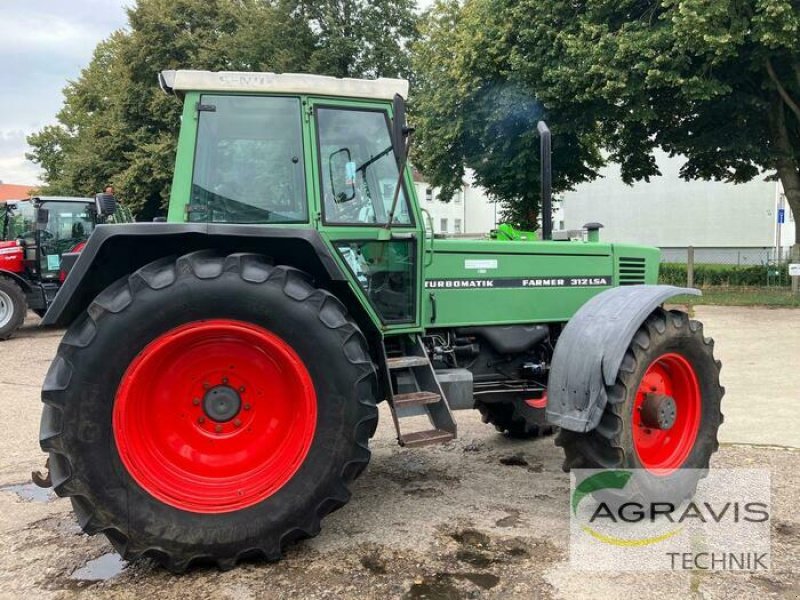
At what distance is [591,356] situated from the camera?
3637mm

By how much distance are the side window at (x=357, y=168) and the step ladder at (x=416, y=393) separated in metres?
0.78

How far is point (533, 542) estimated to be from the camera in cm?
348

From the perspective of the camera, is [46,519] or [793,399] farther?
[793,399]

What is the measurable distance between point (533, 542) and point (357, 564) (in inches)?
37.0

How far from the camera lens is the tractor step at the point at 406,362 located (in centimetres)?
371

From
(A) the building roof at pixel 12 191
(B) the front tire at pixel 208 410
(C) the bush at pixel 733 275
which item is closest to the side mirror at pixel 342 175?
(B) the front tire at pixel 208 410

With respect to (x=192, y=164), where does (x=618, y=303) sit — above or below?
below

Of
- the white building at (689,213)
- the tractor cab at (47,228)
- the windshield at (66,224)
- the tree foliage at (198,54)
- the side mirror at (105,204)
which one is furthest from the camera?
the white building at (689,213)

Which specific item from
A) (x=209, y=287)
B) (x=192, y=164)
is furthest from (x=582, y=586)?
(x=192, y=164)

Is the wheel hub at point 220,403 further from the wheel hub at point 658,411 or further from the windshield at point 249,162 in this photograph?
the wheel hub at point 658,411

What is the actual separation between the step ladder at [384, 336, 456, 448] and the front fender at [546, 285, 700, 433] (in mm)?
616

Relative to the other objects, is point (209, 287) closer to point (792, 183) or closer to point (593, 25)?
point (593, 25)

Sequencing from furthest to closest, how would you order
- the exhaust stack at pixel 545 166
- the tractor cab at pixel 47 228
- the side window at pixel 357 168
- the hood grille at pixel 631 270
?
the tractor cab at pixel 47 228 → the hood grille at pixel 631 270 → the exhaust stack at pixel 545 166 → the side window at pixel 357 168

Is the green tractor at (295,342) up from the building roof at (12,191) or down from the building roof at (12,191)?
down
